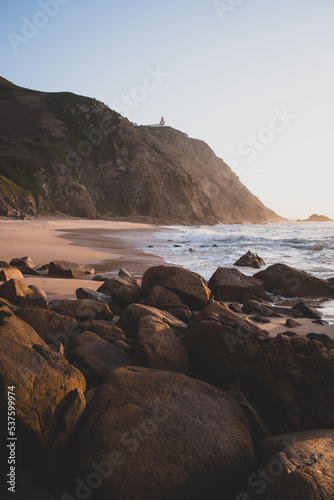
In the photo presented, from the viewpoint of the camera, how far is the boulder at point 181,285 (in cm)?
646

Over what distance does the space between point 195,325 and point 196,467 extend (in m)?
1.82

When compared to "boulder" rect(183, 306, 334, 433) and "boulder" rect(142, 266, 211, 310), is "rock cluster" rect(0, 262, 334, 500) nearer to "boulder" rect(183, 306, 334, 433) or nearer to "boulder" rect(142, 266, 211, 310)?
"boulder" rect(183, 306, 334, 433)

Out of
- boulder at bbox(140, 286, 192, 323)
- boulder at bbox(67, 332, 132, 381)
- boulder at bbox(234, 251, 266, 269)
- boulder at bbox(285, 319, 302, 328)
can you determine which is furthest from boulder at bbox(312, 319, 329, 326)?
boulder at bbox(234, 251, 266, 269)

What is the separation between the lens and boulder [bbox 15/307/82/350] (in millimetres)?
3523

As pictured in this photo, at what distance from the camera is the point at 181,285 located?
6.48m

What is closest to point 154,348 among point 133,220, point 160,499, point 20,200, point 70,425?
point 70,425

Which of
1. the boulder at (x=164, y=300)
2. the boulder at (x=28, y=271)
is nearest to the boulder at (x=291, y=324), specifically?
the boulder at (x=164, y=300)

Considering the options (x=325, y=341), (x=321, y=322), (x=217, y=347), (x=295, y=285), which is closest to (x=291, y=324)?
(x=321, y=322)

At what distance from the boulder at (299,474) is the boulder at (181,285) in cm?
412

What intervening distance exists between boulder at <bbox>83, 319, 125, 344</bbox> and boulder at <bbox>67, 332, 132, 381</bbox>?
284mm

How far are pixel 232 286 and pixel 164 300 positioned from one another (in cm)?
283

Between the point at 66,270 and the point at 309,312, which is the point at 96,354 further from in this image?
the point at 66,270

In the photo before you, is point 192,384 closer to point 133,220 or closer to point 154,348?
point 154,348

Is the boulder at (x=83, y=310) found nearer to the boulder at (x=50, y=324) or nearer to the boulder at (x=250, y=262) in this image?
the boulder at (x=50, y=324)
